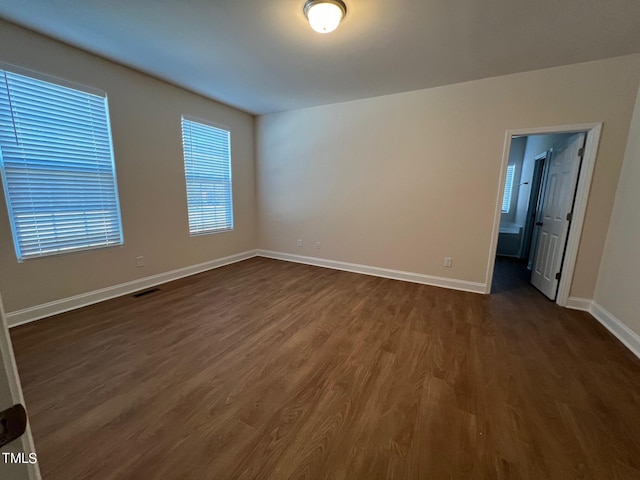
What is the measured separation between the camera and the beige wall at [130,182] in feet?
8.04

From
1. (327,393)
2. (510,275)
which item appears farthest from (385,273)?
(327,393)

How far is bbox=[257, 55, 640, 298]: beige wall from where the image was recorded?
2789 millimetres

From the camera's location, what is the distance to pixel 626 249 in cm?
252

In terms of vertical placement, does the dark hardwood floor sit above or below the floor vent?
below

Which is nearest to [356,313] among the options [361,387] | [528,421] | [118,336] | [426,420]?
[361,387]

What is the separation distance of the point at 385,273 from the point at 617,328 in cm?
247

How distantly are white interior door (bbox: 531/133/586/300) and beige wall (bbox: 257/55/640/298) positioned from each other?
20 centimetres

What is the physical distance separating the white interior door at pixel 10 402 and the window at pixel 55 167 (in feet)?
9.90

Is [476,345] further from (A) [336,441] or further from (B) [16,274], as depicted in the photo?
(B) [16,274]

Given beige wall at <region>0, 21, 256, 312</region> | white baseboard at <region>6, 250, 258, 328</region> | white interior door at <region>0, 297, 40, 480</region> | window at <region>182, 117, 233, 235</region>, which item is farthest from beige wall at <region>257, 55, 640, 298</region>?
white interior door at <region>0, 297, 40, 480</region>

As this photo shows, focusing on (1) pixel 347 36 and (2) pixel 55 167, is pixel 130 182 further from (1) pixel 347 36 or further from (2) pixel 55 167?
(1) pixel 347 36

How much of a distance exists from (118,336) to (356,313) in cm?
231

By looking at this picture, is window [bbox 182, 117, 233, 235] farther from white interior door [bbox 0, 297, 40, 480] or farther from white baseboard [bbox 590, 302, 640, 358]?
white baseboard [bbox 590, 302, 640, 358]

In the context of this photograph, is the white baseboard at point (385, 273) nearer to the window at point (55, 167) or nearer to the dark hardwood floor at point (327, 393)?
the dark hardwood floor at point (327, 393)
